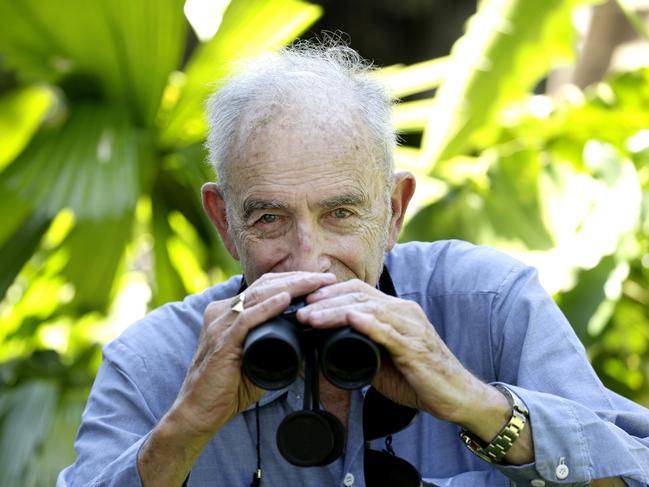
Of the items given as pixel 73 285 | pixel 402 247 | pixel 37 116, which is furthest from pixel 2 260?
pixel 402 247

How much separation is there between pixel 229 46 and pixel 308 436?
2484 millimetres

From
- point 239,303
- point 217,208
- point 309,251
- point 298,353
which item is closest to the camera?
point 298,353

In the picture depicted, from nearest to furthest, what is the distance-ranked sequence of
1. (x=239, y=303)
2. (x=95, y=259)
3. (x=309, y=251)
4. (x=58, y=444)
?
(x=239, y=303), (x=309, y=251), (x=58, y=444), (x=95, y=259)

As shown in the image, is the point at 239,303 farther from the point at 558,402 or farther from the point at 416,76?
the point at 416,76

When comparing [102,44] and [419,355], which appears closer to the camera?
[419,355]

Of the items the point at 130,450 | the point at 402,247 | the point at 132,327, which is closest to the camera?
the point at 130,450

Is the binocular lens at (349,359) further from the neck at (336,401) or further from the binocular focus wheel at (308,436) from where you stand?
the neck at (336,401)

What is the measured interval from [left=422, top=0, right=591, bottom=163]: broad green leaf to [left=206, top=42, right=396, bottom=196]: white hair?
190 centimetres

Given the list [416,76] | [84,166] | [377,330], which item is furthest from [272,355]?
[416,76]

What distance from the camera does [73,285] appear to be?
4.15 m

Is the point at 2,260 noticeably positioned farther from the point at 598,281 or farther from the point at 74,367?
the point at 598,281

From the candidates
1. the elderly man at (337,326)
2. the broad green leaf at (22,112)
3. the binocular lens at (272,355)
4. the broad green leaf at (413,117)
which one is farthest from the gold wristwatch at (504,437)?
the broad green leaf at (22,112)

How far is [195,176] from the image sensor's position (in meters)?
3.84

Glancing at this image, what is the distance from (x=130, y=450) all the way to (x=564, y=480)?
824 mm
